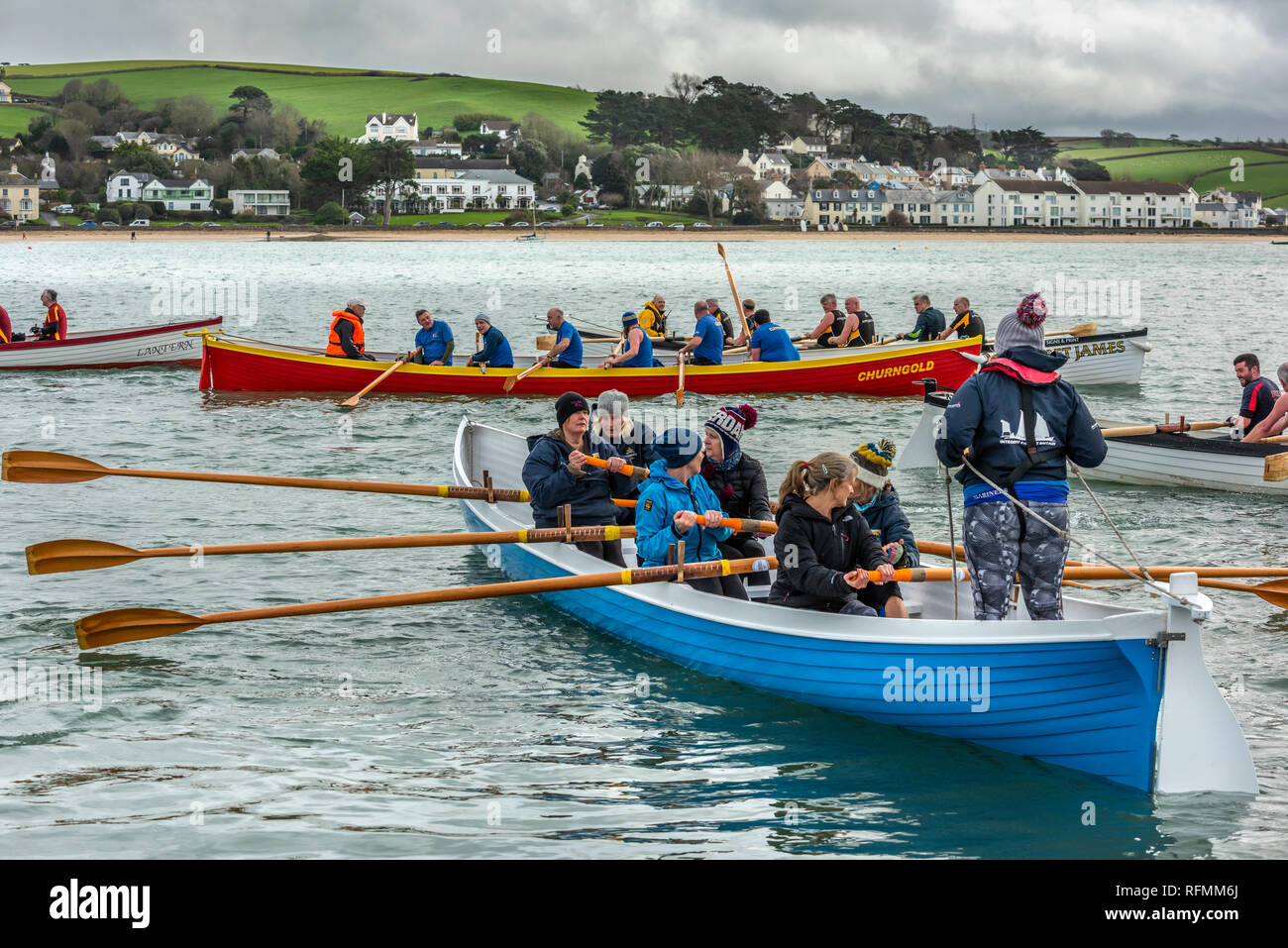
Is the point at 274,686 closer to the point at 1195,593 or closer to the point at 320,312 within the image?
the point at 1195,593

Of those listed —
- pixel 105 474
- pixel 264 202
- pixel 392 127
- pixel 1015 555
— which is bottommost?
pixel 1015 555

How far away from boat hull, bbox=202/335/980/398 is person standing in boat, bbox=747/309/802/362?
11 cm

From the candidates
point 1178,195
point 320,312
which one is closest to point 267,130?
point 1178,195

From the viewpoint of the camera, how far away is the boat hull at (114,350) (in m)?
25.1

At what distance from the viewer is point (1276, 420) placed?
13.7 m

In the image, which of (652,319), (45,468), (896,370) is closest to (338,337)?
(652,319)

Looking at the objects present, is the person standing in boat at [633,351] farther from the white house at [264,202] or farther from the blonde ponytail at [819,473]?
the white house at [264,202]

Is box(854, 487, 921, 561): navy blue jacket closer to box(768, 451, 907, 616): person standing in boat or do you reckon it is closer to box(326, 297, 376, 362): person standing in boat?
box(768, 451, 907, 616): person standing in boat

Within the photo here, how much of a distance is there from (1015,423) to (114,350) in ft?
74.4

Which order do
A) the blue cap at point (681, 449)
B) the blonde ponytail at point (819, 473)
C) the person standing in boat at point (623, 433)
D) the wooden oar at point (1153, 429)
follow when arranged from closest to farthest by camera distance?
the blonde ponytail at point (819, 473) → the blue cap at point (681, 449) → the person standing in boat at point (623, 433) → the wooden oar at point (1153, 429)

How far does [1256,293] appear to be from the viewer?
194 ft

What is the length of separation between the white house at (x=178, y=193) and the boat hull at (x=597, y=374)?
131784mm

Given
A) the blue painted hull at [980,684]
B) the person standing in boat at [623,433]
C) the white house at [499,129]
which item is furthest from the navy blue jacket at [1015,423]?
the white house at [499,129]

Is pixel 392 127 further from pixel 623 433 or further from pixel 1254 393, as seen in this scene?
pixel 623 433
